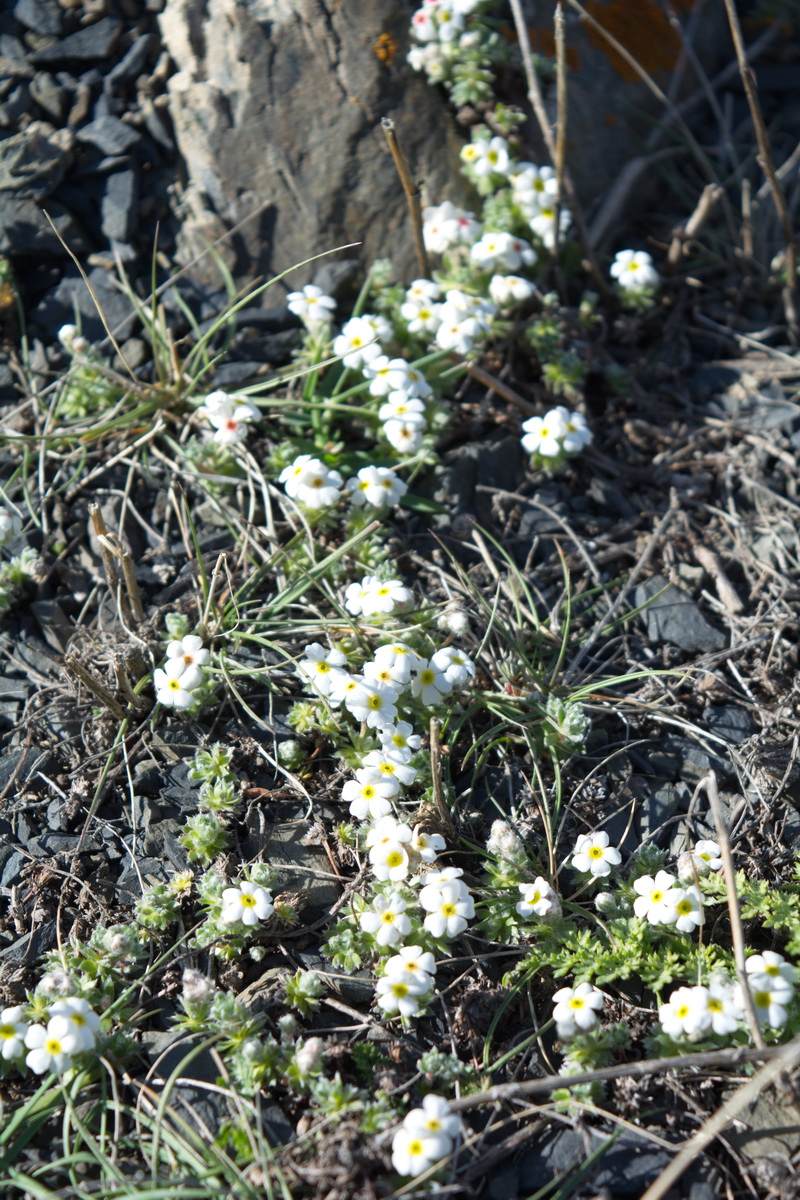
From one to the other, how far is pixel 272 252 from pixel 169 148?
68 centimetres

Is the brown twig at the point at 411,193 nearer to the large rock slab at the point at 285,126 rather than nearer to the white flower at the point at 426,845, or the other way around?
the large rock slab at the point at 285,126

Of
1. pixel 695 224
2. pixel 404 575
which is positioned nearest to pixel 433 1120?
pixel 404 575

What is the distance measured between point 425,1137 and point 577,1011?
513 mm

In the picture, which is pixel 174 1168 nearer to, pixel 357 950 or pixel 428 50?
pixel 357 950

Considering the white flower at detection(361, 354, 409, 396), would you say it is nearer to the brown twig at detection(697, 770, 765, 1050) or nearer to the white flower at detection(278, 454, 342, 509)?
the white flower at detection(278, 454, 342, 509)

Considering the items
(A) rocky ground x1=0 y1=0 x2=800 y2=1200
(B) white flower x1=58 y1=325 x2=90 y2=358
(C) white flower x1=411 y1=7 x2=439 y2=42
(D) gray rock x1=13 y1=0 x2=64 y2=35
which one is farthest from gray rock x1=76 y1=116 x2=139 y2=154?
(C) white flower x1=411 y1=7 x2=439 y2=42

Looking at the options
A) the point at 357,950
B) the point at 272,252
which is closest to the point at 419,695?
the point at 357,950

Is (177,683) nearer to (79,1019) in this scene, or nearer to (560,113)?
(79,1019)

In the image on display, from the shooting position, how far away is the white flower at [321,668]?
273 cm

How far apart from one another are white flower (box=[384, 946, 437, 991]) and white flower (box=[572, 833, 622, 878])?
20.9 inches

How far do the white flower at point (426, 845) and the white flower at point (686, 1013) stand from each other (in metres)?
0.71

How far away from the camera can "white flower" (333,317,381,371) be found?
336 cm

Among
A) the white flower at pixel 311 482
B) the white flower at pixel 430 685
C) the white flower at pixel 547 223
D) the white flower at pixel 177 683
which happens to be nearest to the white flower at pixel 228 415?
the white flower at pixel 311 482

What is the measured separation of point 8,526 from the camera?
10.1ft
